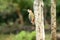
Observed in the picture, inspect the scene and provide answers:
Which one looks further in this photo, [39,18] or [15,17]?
[15,17]

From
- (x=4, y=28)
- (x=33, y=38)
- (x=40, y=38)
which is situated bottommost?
(x=4, y=28)

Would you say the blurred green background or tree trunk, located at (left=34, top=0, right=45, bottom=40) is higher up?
tree trunk, located at (left=34, top=0, right=45, bottom=40)

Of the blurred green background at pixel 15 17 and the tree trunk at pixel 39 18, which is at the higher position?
the tree trunk at pixel 39 18

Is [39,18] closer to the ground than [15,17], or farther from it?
farther from it

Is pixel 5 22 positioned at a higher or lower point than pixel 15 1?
lower

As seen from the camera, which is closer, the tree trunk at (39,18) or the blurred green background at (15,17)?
the tree trunk at (39,18)

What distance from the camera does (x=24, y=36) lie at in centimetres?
868

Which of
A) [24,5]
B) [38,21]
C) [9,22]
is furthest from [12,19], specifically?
[38,21]

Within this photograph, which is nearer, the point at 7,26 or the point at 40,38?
the point at 40,38

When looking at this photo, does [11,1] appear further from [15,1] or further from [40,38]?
[40,38]

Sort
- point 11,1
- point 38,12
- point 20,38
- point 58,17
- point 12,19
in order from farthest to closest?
point 12,19
point 58,17
point 11,1
point 20,38
point 38,12

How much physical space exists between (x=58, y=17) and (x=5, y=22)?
16.6 feet

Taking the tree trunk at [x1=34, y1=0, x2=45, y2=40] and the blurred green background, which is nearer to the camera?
the tree trunk at [x1=34, y1=0, x2=45, y2=40]

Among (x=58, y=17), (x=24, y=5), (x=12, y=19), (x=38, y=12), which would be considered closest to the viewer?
(x=38, y=12)
